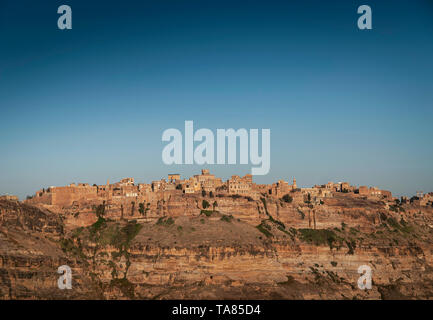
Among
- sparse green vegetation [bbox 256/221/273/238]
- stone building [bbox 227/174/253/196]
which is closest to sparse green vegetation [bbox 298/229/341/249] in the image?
sparse green vegetation [bbox 256/221/273/238]

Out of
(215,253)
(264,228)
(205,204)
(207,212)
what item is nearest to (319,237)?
(264,228)

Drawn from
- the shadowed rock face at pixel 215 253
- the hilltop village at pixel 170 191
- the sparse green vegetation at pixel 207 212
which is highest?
the hilltop village at pixel 170 191

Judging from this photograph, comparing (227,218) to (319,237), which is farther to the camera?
(319,237)

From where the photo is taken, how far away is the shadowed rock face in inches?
2475

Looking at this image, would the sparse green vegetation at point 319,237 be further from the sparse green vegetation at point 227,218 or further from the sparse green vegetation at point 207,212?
the sparse green vegetation at point 207,212

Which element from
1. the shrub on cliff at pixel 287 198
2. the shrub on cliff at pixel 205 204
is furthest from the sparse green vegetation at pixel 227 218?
the shrub on cliff at pixel 287 198

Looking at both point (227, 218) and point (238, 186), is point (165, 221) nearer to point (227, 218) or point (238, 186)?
point (227, 218)

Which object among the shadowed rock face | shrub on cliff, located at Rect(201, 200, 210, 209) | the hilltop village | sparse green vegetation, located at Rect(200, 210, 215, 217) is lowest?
the shadowed rock face

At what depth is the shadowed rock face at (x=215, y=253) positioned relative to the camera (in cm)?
6288

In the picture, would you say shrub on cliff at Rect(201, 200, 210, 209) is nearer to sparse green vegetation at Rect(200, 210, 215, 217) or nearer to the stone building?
sparse green vegetation at Rect(200, 210, 215, 217)

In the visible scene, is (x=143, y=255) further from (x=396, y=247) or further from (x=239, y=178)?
(x=396, y=247)

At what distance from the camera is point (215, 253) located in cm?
6762

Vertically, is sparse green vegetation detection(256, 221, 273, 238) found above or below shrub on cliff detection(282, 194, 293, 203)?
below
